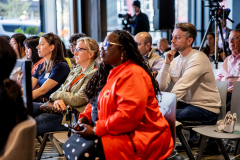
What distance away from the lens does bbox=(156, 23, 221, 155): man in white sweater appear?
2.41 metres

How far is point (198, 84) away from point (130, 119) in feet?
3.95

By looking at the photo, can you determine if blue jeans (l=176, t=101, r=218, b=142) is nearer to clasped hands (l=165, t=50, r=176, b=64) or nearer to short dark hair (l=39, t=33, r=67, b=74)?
clasped hands (l=165, t=50, r=176, b=64)

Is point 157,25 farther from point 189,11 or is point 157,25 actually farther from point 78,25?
point 189,11

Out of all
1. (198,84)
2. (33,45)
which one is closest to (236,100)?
(198,84)

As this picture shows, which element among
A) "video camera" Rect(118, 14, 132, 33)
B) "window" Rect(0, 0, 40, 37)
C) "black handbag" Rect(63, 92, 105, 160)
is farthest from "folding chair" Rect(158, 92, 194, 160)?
"window" Rect(0, 0, 40, 37)

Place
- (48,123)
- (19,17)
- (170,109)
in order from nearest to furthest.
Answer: (170,109)
(48,123)
(19,17)

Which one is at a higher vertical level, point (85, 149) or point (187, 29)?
point (187, 29)

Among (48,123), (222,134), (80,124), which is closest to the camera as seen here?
(80,124)

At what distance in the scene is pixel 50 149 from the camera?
3.00 m

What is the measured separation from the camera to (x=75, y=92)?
247cm

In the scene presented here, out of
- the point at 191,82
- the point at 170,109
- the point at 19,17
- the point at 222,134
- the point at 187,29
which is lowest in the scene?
the point at 222,134

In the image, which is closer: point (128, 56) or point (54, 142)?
point (128, 56)

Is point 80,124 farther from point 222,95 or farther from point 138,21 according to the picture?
point 138,21

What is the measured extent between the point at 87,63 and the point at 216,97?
1214mm
